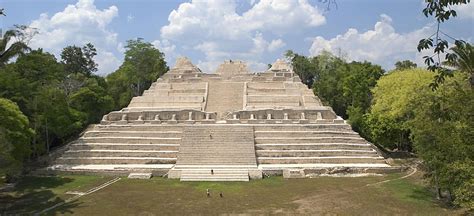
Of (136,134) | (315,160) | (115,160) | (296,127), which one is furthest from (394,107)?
(115,160)

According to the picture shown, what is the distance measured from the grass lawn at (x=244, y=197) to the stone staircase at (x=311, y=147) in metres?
2.11

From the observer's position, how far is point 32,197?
1847 centimetres

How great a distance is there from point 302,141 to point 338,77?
86.2 ft

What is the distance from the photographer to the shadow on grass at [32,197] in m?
16.4

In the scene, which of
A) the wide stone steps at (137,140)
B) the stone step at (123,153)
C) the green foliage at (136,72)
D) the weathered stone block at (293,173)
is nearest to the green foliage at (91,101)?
the green foliage at (136,72)

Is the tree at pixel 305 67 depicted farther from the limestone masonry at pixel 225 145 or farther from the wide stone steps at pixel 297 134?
the wide stone steps at pixel 297 134

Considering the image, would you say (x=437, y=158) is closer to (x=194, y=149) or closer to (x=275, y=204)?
(x=275, y=204)

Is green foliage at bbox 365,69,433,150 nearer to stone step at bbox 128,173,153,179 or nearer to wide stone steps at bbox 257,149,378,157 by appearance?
wide stone steps at bbox 257,149,378,157

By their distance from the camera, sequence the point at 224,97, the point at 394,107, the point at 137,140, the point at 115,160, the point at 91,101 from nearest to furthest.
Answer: the point at 115,160 → the point at 137,140 → the point at 394,107 → the point at 224,97 → the point at 91,101

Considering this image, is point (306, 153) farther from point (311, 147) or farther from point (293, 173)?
point (293, 173)

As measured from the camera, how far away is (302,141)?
2538cm

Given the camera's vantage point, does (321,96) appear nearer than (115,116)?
No

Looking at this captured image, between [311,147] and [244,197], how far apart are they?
27.0 ft

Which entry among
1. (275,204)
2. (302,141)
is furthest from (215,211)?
(302,141)
